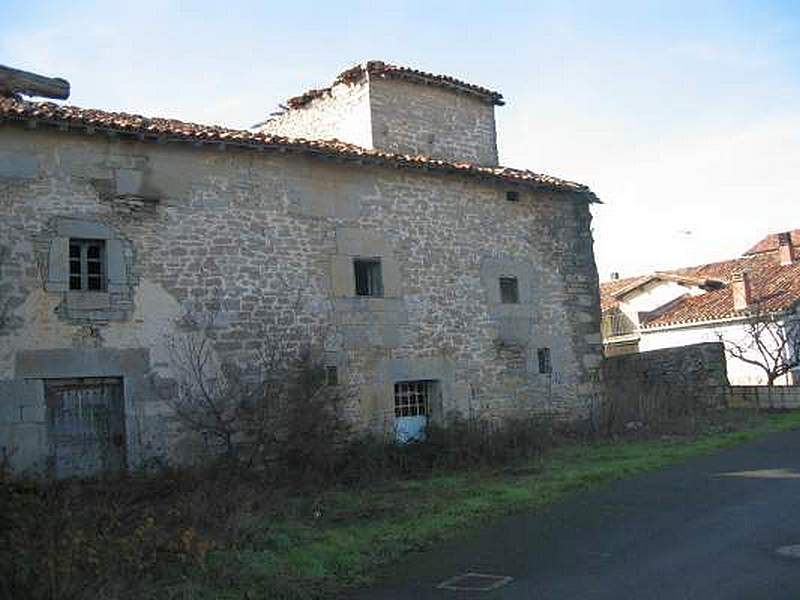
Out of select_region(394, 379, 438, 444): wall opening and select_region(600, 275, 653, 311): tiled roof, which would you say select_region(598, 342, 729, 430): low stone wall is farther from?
select_region(600, 275, 653, 311): tiled roof

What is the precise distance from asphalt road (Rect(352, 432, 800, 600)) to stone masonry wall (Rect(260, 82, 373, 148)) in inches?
377

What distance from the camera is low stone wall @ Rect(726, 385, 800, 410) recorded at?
20.1m

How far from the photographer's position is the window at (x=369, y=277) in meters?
13.9

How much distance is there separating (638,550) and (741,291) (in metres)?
21.1

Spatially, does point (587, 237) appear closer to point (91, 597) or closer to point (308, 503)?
point (308, 503)

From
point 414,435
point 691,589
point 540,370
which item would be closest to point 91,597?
point 691,589

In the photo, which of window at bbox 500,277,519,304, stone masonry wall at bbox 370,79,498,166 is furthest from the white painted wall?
window at bbox 500,277,519,304

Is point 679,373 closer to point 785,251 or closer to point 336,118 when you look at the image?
point 336,118

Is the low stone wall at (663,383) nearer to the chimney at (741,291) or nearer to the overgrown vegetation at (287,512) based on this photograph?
the overgrown vegetation at (287,512)

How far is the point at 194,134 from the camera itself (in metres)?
11.8

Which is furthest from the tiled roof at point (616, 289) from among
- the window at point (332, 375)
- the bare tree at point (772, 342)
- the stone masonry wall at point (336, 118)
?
the window at point (332, 375)

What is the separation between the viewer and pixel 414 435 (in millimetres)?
13953

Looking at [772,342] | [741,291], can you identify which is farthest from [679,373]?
[741,291]

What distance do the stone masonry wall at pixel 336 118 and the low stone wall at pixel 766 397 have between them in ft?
37.7
